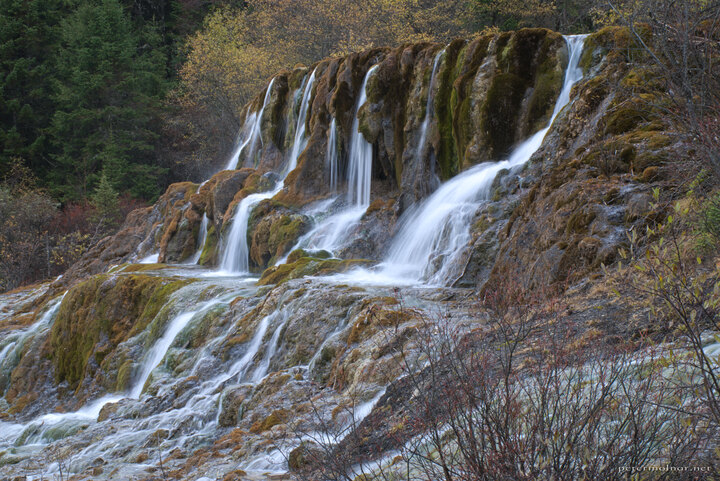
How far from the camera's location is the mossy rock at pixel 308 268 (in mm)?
11213

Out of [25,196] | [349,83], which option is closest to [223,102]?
[25,196]

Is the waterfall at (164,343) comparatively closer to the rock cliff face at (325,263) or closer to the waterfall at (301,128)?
the rock cliff face at (325,263)

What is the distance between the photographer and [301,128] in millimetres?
19250

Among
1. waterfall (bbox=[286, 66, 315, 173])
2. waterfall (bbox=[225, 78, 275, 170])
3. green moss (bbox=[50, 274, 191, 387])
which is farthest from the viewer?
waterfall (bbox=[225, 78, 275, 170])

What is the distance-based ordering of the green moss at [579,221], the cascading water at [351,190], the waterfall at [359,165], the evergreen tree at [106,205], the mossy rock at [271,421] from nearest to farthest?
the mossy rock at [271,421] < the green moss at [579,221] < the cascading water at [351,190] < the waterfall at [359,165] < the evergreen tree at [106,205]

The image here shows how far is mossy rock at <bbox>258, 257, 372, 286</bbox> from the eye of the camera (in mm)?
11213

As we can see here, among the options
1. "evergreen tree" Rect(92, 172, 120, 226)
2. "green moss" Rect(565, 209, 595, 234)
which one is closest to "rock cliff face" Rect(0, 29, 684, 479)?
"green moss" Rect(565, 209, 595, 234)

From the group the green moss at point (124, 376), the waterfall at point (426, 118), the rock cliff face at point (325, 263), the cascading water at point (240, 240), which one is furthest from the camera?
the cascading water at point (240, 240)

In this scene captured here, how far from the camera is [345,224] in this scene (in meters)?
14.2

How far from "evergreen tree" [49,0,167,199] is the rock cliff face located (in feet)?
47.4

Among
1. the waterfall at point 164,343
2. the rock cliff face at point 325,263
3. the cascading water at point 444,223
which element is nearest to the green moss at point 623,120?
the rock cliff face at point 325,263

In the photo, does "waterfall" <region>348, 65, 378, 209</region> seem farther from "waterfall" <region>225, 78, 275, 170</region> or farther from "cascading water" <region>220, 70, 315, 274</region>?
"waterfall" <region>225, 78, 275, 170</region>

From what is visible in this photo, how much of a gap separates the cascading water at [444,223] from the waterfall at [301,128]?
6.75 m

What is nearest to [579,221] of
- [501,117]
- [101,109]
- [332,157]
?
[501,117]
